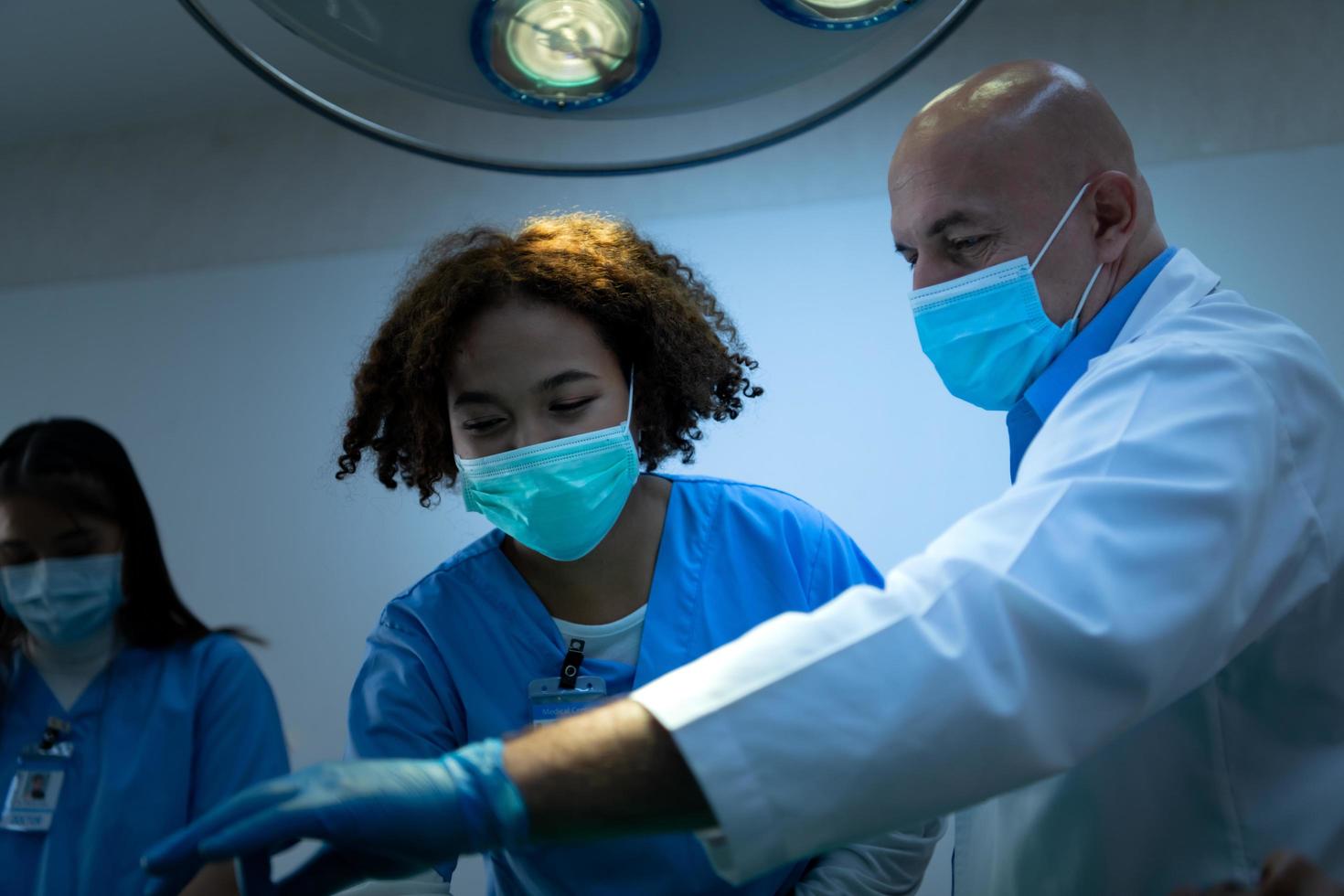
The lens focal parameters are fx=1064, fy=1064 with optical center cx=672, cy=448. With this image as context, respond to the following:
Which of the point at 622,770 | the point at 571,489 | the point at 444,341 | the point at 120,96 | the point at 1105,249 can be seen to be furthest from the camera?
the point at 120,96

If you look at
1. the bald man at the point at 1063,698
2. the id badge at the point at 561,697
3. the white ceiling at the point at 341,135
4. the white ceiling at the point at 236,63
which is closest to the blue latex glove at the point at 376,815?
the bald man at the point at 1063,698

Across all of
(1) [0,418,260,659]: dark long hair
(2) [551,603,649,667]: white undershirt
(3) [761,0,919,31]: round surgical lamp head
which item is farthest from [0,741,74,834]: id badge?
(3) [761,0,919,31]: round surgical lamp head

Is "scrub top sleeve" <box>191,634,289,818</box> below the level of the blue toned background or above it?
below

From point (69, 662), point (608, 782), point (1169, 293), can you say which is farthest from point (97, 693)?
point (1169, 293)

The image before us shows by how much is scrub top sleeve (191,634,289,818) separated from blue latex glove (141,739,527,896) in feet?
Result: 1.26

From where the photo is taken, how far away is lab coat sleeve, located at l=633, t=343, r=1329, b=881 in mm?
565

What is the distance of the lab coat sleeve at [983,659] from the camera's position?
57cm

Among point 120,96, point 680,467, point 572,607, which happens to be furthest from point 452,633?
point 120,96

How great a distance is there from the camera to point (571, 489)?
46.8 inches

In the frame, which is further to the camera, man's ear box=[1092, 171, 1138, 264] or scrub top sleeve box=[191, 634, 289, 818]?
man's ear box=[1092, 171, 1138, 264]

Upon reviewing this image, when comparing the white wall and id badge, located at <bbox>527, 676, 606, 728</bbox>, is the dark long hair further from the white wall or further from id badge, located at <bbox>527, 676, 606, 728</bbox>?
the white wall

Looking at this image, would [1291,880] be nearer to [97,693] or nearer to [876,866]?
[876,866]

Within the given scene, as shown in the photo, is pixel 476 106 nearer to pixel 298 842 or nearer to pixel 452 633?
pixel 298 842

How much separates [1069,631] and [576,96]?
47cm
